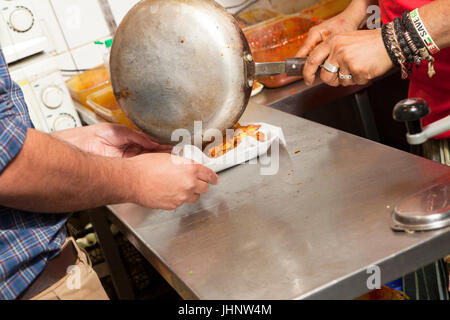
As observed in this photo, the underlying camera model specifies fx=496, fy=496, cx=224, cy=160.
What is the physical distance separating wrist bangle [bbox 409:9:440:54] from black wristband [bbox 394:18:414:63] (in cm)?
3

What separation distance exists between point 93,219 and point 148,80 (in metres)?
0.86

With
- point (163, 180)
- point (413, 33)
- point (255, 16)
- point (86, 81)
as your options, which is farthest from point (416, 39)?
point (86, 81)

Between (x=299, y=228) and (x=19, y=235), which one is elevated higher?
(x=19, y=235)

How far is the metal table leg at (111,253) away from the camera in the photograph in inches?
67.7

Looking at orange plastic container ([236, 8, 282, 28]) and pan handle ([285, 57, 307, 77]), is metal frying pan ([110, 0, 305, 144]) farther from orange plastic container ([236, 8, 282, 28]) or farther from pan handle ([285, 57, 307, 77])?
orange plastic container ([236, 8, 282, 28])

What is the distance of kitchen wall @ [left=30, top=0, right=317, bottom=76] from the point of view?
6.76ft

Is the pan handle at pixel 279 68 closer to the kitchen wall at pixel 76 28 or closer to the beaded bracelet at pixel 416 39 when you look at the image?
the beaded bracelet at pixel 416 39

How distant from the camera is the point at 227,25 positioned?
3.27 feet

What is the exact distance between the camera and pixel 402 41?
102cm

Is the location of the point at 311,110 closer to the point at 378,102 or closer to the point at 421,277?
the point at 378,102

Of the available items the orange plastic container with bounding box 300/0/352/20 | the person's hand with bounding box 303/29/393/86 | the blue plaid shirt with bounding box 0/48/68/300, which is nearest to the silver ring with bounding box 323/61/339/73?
the person's hand with bounding box 303/29/393/86

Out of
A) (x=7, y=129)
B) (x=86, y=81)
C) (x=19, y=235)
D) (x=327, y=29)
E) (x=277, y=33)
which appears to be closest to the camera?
(x=7, y=129)

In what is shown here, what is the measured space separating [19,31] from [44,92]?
217 millimetres

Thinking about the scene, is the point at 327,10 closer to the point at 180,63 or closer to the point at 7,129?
the point at 180,63
